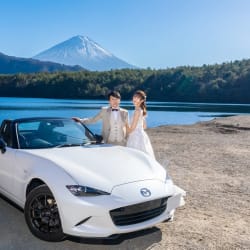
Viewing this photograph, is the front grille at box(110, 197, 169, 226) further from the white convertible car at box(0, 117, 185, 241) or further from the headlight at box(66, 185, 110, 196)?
the headlight at box(66, 185, 110, 196)

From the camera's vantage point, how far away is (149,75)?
125875 millimetres

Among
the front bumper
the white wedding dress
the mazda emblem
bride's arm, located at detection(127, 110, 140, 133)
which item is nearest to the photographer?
the front bumper

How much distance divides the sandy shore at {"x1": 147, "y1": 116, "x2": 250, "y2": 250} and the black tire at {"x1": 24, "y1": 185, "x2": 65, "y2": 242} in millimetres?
1035

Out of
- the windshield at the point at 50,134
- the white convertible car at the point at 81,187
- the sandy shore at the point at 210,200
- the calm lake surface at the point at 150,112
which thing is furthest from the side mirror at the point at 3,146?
the calm lake surface at the point at 150,112

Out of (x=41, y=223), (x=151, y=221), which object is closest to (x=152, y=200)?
(x=151, y=221)

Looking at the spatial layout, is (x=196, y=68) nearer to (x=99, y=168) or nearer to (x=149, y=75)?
(x=149, y=75)

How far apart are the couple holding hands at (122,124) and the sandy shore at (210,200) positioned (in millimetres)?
1238

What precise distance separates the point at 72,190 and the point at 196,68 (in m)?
137

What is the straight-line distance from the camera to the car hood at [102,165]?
12.3ft

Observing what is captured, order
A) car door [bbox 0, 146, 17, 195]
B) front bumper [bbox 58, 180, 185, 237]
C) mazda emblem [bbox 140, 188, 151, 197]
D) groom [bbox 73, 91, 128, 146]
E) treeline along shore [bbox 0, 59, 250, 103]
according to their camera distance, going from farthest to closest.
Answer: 1. treeline along shore [bbox 0, 59, 250, 103]
2. groom [bbox 73, 91, 128, 146]
3. car door [bbox 0, 146, 17, 195]
4. mazda emblem [bbox 140, 188, 151, 197]
5. front bumper [bbox 58, 180, 185, 237]

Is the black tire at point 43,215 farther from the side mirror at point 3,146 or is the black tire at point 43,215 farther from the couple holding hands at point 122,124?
the couple holding hands at point 122,124

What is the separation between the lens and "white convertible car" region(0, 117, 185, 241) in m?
3.53

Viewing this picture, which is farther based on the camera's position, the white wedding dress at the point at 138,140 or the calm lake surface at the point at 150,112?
the calm lake surface at the point at 150,112

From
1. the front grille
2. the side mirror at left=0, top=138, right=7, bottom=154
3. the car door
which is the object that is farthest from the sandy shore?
the side mirror at left=0, top=138, right=7, bottom=154
